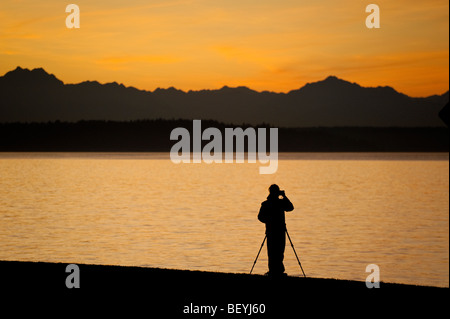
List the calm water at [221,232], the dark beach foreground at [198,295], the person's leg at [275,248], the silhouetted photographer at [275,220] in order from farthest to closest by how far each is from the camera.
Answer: the calm water at [221,232] < the person's leg at [275,248] < the silhouetted photographer at [275,220] < the dark beach foreground at [198,295]

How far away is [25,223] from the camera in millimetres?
56031

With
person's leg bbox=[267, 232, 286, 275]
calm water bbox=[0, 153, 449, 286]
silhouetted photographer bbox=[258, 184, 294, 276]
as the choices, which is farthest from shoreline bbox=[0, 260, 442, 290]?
calm water bbox=[0, 153, 449, 286]

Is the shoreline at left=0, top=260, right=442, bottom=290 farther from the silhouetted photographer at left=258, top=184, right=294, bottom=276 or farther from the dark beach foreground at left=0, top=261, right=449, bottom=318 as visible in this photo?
the silhouetted photographer at left=258, top=184, right=294, bottom=276

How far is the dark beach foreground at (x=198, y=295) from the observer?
12094 millimetres

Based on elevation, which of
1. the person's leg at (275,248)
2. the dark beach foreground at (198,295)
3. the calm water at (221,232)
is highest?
the calm water at (221,232)

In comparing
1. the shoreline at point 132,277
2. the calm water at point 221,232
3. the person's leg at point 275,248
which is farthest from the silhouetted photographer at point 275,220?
the calm water at point 221,232

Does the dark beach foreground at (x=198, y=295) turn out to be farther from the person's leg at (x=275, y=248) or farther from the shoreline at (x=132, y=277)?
the person's leg at (x=275, y=248)

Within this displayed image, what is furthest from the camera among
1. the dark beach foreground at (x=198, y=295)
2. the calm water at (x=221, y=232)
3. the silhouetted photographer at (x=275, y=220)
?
the calm water at (x=221, y=232)

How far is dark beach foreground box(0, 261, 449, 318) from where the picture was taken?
1209cm

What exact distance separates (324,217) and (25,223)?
1099 inches

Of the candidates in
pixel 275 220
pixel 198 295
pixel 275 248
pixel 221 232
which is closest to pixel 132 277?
pixel 198 295

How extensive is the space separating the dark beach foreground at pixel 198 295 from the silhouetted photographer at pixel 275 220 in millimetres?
426
